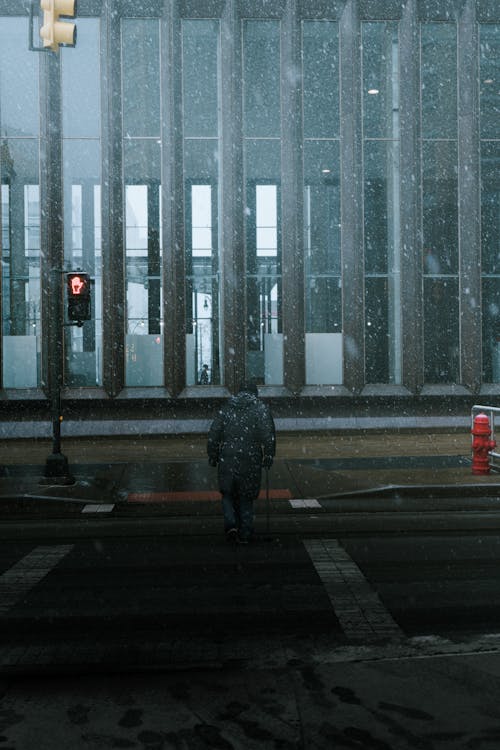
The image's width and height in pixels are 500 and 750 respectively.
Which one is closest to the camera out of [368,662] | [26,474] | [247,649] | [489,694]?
[489,694]

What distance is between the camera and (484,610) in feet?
22.5

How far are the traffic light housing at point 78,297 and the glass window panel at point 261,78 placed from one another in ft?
39.7

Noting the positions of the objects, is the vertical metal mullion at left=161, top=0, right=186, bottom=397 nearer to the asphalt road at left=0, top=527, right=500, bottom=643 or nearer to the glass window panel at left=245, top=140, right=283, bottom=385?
the glass window panel at left=245, top=140, right=283, bottom=385

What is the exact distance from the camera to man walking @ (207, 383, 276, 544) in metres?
9.85

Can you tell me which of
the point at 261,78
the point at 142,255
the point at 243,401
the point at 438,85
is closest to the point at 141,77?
the point at 261,78

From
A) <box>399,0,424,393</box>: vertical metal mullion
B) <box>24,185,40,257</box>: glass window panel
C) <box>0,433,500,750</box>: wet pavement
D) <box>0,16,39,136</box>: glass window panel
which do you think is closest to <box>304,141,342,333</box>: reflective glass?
<box>399,0,424,393</box>: vertical metal mullion

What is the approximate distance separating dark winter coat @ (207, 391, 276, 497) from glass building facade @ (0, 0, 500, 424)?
1503 centimetres

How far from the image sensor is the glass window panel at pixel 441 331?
25.7 metres

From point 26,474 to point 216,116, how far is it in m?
13.6

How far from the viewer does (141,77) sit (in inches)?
986

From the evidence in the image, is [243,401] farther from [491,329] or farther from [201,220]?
[491,329]

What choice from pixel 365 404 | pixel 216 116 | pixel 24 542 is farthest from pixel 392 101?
pixel 24 542

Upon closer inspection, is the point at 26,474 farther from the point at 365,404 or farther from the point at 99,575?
the point at 365,404

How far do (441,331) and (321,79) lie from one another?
26.7ft
